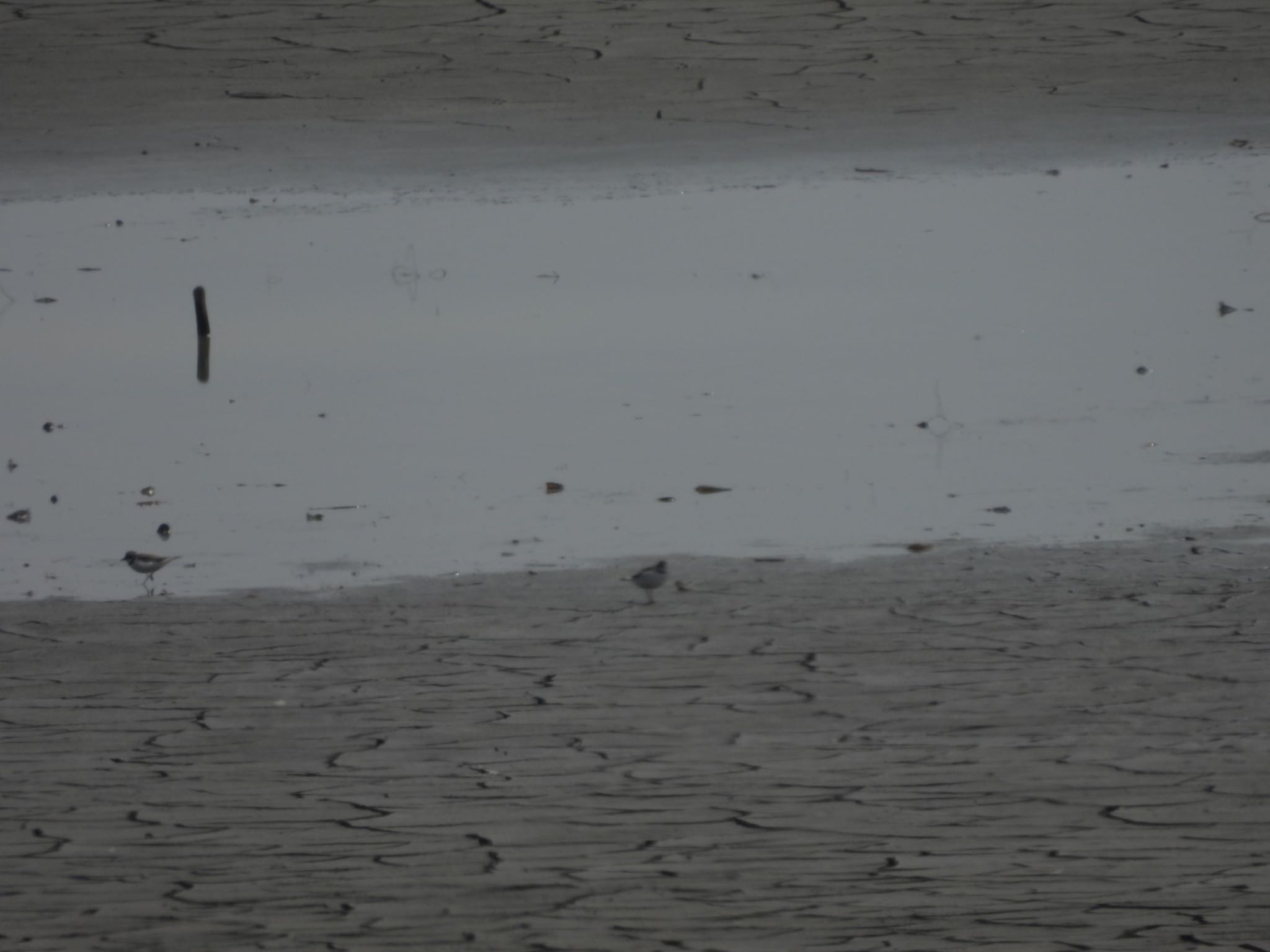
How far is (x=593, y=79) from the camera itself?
6.72 m

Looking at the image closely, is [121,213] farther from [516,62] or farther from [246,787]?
[246,787]

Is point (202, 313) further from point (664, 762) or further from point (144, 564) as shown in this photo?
point (664, 762)

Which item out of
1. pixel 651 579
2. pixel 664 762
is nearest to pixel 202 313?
pixel 651 579

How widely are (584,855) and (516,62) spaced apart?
4.13 meters

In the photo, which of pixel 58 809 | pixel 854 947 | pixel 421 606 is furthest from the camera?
pixel 421 606

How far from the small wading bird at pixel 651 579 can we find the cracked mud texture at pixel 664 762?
0.09 meters

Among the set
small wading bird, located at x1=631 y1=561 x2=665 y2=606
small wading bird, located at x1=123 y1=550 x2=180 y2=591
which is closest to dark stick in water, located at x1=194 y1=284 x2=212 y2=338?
small wading bird, located at x1=123 y1=550 x2=180 y2=591

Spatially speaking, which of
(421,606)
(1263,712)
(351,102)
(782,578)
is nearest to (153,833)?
(421,606)

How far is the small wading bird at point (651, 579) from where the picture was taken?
14.8 ft

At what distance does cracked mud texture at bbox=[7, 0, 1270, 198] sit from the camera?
6.70m

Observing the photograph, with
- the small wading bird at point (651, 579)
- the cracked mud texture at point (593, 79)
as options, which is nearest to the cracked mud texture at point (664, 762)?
the small wading bird at point (651, 579)

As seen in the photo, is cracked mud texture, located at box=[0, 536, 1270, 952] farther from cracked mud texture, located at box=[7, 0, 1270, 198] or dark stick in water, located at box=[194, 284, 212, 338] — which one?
cracked mud texture, located at box=[7, 0, 1270, 198]

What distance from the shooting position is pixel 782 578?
4602 mm

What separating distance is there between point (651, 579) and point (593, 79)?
2828mm
